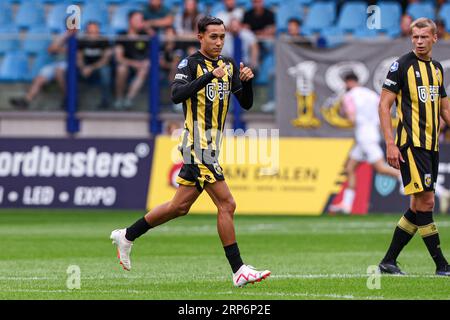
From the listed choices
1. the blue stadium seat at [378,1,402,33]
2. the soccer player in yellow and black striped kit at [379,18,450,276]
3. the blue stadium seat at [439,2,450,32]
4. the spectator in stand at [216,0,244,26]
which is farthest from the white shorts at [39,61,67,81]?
the soccer player in yellow and black striped kit at [379,18,450,276]

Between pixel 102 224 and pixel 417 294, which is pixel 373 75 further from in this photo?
pixel 417 294

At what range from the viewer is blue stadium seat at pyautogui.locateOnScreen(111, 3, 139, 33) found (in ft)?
78.7

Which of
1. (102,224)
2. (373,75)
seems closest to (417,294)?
(102,224)

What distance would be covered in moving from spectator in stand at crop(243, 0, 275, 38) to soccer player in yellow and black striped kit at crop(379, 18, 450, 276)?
12.3m

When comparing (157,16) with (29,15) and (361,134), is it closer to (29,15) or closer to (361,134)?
(29,15)

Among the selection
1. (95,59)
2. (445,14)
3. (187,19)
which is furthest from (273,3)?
(95,59)

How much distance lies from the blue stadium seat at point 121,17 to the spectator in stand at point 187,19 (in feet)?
3.97

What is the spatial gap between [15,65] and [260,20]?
4.79 m

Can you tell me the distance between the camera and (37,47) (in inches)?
862

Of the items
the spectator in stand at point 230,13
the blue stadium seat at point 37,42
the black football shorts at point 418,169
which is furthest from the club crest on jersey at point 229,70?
the spectator in stand at point 230,13

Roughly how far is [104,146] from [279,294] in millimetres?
12019

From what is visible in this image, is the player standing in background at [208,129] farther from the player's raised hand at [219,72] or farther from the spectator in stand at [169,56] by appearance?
the spectator in stand at [169,56]

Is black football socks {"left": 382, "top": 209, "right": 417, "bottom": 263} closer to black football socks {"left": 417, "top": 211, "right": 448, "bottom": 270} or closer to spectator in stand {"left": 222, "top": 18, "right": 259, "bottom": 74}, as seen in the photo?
black football socks {"left": 417, "top": 211, "right": 448, "bottom": 270}

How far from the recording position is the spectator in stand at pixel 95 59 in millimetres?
21703
